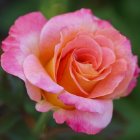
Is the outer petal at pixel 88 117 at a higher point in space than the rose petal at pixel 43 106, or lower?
lower

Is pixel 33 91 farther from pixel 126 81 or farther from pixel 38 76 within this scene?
pixel 126 81

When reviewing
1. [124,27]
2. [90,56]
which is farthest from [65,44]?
[124,27]

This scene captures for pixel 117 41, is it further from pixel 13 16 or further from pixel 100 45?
pixel 13 16

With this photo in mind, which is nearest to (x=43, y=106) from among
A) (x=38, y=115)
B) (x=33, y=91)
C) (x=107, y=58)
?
(x=33, y=91)

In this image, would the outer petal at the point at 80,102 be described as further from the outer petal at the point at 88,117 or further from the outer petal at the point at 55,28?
the outer petal at the point at 55,28

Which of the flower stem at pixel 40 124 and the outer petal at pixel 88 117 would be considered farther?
the flower stem at pixel 40 124

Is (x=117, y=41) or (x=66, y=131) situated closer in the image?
(x=117, y=41)

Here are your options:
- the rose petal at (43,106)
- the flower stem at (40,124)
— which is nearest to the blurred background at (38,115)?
the flower stem at (40,124)
